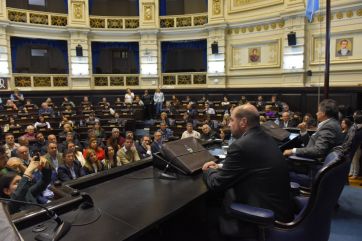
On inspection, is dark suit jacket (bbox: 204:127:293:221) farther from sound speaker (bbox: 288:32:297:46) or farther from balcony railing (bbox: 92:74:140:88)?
balcony railing (bbox: 92:74:140:88)

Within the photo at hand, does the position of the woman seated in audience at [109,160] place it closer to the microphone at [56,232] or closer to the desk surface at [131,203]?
the desk surface at [131,203]

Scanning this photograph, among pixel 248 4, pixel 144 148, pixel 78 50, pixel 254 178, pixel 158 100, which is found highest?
pixel 248 4

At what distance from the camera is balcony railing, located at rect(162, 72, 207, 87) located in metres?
13.9

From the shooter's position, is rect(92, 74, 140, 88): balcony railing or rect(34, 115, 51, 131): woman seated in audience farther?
rect(92, 74, 140, 88): balcony railing

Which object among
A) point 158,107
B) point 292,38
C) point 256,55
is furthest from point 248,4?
point 158,107

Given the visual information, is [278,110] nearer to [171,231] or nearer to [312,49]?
[312,49]

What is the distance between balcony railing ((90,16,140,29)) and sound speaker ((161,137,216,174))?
13081 mm

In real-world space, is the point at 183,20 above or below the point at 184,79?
above

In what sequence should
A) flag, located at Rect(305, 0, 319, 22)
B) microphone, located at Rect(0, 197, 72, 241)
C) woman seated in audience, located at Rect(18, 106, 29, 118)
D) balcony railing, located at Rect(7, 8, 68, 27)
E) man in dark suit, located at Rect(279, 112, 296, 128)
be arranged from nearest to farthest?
1. microphone, located at Rect(0, 197, 72, 241)
2. man in dark suit, located at Rect(279, 112, 296, 128)
3. flag, located at Rect(305, 0, 319, 22)
4. woman seated in audience, located at Rect(18, 106, 29, 118)
5. balcony railing, located at Rect(7, 8, 68, 27)

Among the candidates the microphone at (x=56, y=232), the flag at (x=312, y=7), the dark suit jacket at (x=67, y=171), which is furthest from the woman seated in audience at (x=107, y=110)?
the microphone at (x=56, y=232)

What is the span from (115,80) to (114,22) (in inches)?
113

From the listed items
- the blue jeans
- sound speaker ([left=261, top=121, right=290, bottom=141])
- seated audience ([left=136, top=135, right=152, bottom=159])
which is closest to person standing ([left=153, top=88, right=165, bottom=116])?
the blue jeans

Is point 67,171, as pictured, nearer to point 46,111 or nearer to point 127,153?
point 127,153

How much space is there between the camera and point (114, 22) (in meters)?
14.5
